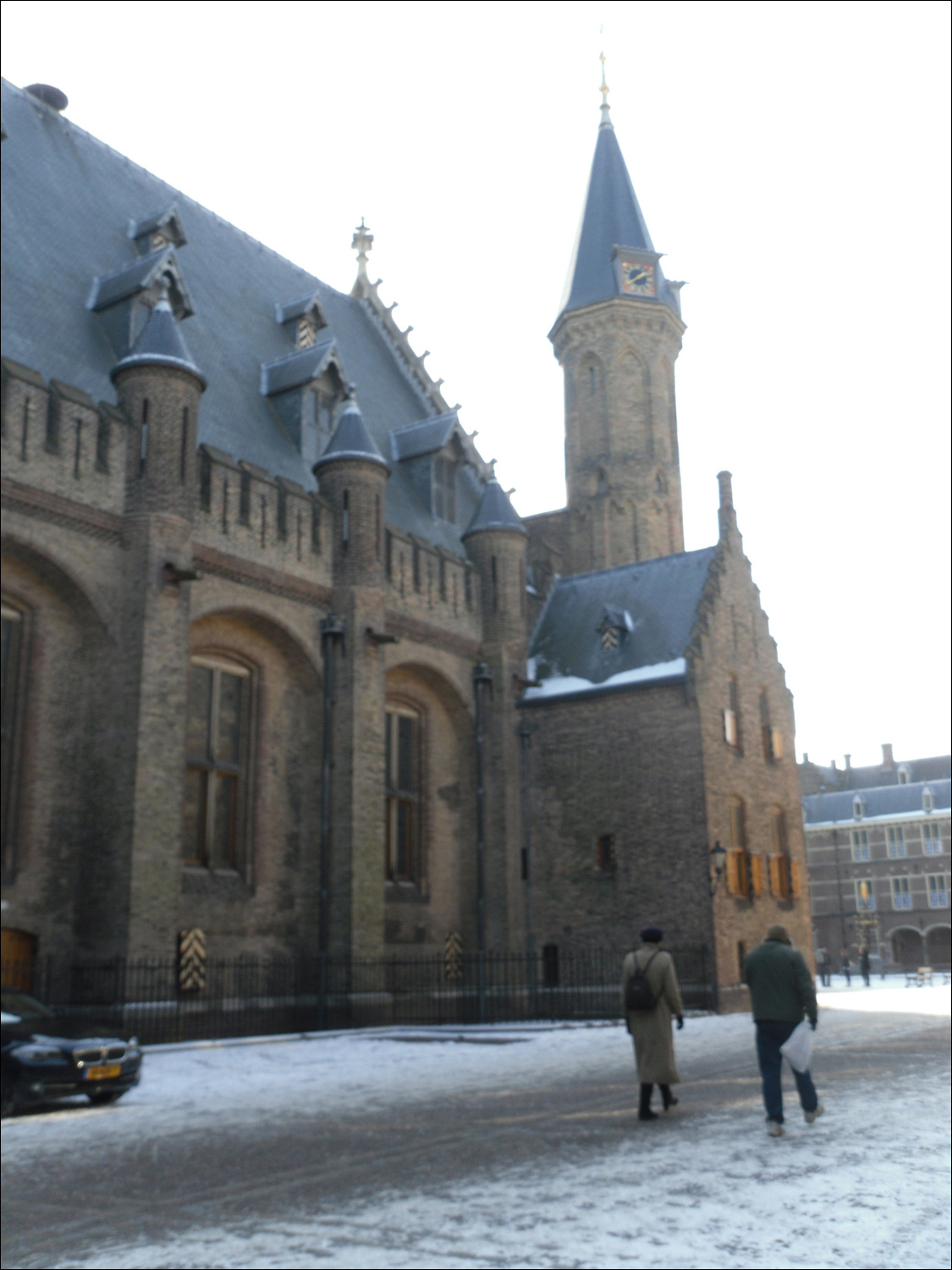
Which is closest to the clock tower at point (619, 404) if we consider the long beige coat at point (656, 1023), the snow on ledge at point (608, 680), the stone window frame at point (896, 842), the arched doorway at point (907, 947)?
the snow on ledge at point (608, 680)

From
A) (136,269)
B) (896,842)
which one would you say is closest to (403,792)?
(136,269)

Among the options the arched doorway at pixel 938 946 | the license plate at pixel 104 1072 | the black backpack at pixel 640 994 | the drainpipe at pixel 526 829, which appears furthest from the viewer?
the arched doorway at pixel 938 946

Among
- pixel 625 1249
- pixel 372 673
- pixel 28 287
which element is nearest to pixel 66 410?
pixel 28 287

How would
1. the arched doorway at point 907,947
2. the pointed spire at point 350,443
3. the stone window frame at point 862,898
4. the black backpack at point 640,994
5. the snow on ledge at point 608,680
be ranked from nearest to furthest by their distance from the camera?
the black backpack at point 640,994 < the pointed spire at point 350,443 < the snow on ledge at point 608,680 < the arched doorway at point 907,947 < the stone window frame at point 862,898

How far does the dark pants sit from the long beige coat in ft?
2.72

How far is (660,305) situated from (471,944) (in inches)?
795

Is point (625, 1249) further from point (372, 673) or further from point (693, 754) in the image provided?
point (693, 754)

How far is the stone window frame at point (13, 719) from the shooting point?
1795 centimetres

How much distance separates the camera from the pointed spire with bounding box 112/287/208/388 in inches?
808

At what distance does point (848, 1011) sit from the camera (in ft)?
84.9

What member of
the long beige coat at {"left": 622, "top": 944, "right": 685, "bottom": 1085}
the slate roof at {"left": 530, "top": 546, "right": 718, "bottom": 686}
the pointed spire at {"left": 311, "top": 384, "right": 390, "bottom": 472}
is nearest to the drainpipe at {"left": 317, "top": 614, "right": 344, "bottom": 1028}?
the pointed spire at {"left": 311, "top": 384, "right": 390, "bottom": 472}

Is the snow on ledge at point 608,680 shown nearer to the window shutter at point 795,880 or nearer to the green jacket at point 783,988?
the window shutter at point 795,880

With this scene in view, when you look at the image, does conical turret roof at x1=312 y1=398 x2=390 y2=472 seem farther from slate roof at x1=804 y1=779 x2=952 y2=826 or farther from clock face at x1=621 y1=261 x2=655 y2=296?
slate roof at x1=804 y1=779 x2=952 y2=826

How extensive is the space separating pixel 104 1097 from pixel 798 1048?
6.82m
